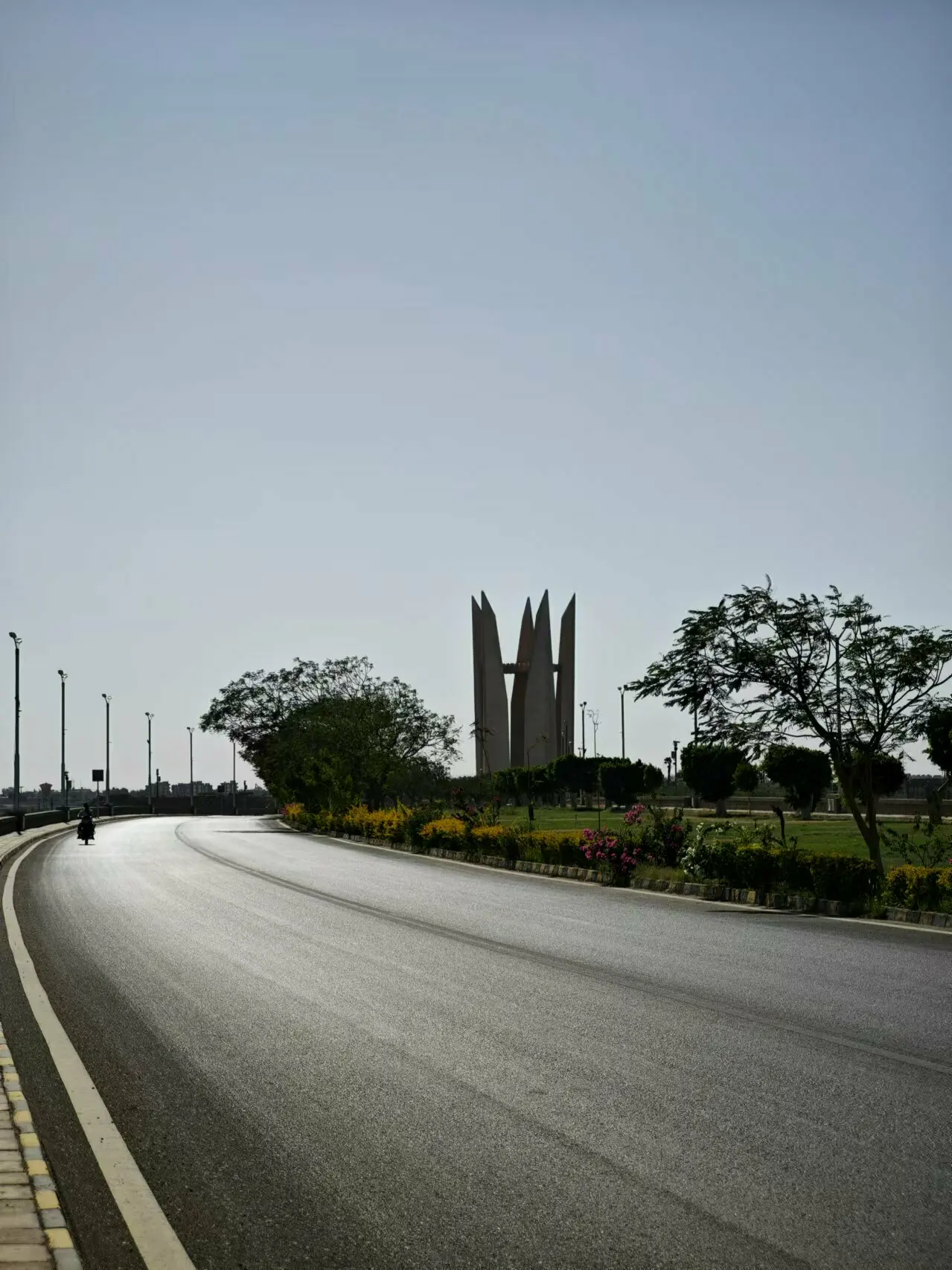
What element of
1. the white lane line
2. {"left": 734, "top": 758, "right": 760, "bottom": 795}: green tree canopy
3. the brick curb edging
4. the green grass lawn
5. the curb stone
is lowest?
the green grass lawn

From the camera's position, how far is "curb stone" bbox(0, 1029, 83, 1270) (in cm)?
522

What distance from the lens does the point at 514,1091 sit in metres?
8.03

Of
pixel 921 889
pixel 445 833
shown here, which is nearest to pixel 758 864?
pixel 921 889

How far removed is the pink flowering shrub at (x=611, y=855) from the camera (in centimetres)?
2689

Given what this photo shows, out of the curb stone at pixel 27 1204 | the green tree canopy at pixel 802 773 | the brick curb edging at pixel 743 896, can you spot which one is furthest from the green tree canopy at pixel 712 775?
the curb stone at pixel 27 1204

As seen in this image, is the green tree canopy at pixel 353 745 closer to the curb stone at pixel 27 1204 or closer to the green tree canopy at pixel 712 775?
the green tree canopy at pixel 712 775

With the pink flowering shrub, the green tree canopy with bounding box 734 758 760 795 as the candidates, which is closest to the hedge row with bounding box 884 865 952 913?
the pink flowering shrub

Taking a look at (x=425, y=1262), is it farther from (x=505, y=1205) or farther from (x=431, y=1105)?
(x=431, y=1105)

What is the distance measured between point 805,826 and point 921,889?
3357cm

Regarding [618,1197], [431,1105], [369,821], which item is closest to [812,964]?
[431,1105]

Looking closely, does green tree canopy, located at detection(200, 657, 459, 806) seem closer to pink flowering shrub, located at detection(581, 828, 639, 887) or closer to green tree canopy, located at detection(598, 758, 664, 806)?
green tree canopy, located at detection(598, 758, 664, 806)

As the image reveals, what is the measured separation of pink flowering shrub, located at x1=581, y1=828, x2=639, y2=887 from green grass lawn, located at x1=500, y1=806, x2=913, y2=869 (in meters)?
1.99

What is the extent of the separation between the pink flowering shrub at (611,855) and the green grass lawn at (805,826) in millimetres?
1988

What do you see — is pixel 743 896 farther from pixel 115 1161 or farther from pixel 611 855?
pixel 115 1161
